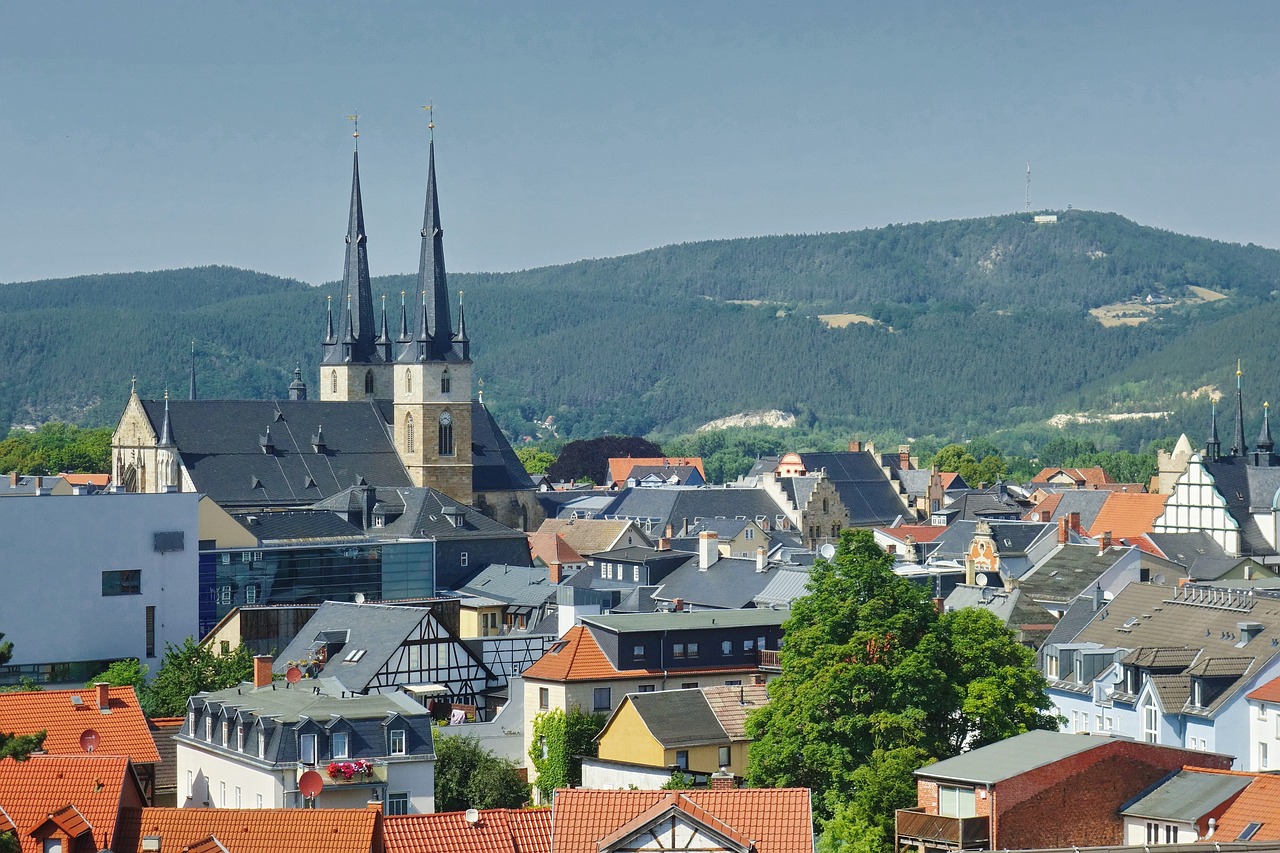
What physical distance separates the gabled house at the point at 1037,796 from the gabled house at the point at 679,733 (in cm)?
1363

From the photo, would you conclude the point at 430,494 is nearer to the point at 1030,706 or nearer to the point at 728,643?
the point at 728,643

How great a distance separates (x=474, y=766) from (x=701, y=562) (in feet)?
93.6

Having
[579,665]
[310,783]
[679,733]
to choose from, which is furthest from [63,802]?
[579,665]

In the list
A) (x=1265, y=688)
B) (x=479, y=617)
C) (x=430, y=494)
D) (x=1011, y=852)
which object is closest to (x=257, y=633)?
(x=479, y=617)

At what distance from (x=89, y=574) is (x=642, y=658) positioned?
2533 cm

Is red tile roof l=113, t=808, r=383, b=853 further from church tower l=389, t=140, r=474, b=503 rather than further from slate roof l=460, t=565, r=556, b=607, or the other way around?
church tower l=389, t=140, r=474, b=503

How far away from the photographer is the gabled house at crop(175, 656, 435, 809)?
157 ft

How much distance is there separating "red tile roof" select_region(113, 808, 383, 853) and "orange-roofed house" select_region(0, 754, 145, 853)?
42cm

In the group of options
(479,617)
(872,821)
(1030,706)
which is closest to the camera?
(872,821)

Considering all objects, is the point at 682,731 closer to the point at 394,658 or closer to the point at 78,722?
the point at 394,658

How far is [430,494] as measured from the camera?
105875 millimetres

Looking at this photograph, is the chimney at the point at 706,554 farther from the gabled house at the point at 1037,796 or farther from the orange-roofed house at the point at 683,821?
the orange-roofed house at the point at 683,821

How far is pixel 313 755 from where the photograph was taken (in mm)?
48031

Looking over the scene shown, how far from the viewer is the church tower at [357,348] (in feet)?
418
